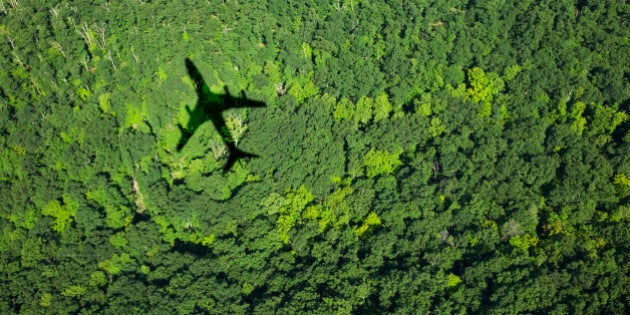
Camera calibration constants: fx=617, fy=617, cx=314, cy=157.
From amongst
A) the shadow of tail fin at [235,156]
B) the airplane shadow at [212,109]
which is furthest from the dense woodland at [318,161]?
the shadow of tail fin at [235,156]

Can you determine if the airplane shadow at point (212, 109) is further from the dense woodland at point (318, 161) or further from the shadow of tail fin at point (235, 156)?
the dense woodland at point (318, 161)

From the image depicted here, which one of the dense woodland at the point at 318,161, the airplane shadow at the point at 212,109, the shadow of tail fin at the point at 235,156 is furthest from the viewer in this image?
the airplane shadow at the point at 212,109

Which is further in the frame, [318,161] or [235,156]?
[235,156]

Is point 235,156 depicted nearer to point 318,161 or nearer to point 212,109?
point 212,109

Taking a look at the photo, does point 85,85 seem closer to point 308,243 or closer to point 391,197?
point 308,243

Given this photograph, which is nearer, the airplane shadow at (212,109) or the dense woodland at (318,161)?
the dense woodland at (318,161)

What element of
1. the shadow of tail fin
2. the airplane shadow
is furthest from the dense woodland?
the shadow of tail fin

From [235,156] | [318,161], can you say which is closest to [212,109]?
[235,156]

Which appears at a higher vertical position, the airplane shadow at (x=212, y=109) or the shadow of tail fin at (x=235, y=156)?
the airplane shadow at (x=212, y=109)
